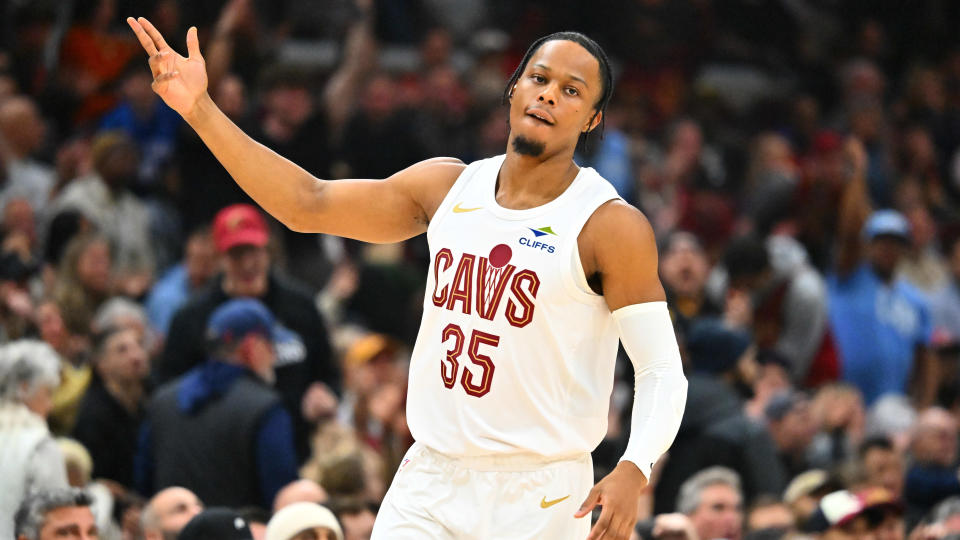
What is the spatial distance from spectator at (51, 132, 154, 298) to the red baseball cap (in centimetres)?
176

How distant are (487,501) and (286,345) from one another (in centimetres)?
385

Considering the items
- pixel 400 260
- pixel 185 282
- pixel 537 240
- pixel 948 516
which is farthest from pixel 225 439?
pixel 400 260

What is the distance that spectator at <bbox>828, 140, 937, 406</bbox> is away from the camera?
1120 centimetres

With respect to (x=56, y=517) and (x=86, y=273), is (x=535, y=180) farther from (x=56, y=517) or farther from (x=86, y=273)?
(x=86, y=273)

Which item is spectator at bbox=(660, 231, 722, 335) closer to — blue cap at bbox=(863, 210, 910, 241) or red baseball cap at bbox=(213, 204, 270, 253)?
blue cap at bbox=(863, 210, 910, 241)

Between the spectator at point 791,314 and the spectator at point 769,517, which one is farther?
the spectator at point 791,314

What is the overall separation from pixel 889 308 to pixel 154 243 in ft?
17.0

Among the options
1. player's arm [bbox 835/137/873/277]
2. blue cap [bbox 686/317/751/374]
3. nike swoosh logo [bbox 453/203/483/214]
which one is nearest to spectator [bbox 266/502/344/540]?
nike swoosh logo [bbox 453/203/483/214]

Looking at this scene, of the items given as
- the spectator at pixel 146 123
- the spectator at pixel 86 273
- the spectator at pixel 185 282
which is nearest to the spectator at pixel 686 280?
the spectator at pixel 185 282

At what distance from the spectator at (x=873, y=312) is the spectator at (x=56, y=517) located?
6.62 m

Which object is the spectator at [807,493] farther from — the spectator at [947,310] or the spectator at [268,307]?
the spectator at [947,310]

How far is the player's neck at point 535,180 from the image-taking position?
457 centimetres

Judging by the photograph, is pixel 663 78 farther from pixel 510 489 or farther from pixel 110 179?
pixel 510 489

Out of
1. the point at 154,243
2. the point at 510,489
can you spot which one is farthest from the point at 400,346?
the point at 510,489
